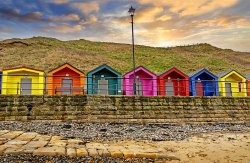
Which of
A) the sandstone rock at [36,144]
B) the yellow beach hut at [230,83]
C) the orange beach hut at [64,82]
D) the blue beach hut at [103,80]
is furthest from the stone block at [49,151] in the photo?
the yellow beach hut at [230,83]

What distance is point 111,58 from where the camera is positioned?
216 feet

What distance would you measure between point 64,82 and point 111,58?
141ft

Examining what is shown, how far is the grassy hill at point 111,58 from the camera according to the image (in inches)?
2153

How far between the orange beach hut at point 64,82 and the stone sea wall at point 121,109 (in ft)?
21.6

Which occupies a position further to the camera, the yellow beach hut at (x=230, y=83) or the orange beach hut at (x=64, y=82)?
the yellow beach hut at (x=230, y=83)

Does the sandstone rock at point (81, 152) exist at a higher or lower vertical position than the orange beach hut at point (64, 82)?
lower

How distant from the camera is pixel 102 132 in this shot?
1294 cm

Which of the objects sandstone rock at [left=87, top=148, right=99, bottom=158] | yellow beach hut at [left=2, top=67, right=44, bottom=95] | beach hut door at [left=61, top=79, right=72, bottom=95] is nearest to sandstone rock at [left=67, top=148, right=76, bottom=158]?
sandstone rock at [left=87, top=148, right=99, bottom=158]

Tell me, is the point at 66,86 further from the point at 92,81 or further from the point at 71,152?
the point at 71,152

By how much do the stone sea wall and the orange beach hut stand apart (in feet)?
21.6

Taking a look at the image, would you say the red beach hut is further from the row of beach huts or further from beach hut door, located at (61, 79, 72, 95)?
beach hut door, located at (61, 79, 72, 95)

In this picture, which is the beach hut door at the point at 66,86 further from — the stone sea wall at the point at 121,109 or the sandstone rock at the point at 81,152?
the sandstone rock at the point at 81,152

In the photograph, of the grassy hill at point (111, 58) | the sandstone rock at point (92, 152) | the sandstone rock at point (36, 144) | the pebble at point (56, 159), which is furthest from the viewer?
the grassy hill at point (111, 58)

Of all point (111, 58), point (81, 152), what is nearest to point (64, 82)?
point (81, 152)
